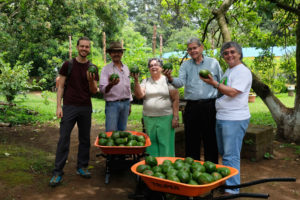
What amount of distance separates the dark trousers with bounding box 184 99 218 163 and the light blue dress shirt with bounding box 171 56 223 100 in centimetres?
11

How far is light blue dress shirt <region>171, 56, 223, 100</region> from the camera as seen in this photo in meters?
4.04

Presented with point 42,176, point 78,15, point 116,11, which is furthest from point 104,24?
point 42,176

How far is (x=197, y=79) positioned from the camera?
406 centimetres

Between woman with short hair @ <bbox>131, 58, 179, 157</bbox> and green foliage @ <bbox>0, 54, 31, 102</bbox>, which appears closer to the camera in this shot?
woman with short hair @ <bbox>131, 58, 179, 157</bbox>

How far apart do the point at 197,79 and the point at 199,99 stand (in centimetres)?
31

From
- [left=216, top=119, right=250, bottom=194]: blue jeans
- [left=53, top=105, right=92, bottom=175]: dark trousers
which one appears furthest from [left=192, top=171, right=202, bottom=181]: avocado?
[left=53, top=105, right=92, bottom=175]: dark trousers

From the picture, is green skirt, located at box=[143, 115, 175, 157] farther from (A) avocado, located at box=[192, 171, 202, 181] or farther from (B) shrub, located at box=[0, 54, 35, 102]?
(B) shrub, located at box=[0, 54, 35, 102]

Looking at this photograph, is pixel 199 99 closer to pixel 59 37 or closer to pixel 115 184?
pixel 115 184

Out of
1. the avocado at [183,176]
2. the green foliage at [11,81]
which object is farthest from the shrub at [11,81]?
the avocado at [183,176]

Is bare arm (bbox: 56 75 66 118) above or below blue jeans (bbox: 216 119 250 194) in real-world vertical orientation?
above

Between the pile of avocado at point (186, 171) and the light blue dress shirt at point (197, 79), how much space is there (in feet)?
4.69

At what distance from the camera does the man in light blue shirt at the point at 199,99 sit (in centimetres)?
403

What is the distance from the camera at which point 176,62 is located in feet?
29.8

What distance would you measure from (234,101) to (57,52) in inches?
880
